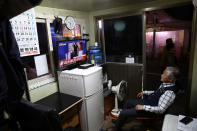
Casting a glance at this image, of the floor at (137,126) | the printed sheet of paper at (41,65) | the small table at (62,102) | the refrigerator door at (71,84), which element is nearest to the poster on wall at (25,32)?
the printed sheet of paper at (41,65)

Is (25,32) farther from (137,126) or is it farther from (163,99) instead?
(137,126)

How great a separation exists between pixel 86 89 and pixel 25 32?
1.18 meters

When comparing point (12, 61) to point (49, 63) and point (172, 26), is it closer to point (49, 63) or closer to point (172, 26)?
point (49, 63)

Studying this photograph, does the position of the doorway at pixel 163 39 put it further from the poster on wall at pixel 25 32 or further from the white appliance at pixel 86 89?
the poster on wall at pixel 25 32

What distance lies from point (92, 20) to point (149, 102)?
2.15 metres

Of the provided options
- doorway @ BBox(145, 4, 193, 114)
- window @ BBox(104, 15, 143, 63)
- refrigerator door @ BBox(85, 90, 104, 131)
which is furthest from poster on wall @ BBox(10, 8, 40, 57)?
doorway @ BBox(145, 4, 193, 114)

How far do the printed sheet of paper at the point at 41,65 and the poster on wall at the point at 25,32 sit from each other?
258 millimetres

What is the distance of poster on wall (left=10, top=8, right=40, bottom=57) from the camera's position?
1783 mm

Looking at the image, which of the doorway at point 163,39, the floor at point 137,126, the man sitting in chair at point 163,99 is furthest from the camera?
the doorway at point 163,39

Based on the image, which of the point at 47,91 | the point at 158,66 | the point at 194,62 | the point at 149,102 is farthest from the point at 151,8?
the point at 158,66

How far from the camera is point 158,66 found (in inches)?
191

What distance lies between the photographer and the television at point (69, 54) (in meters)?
2.14

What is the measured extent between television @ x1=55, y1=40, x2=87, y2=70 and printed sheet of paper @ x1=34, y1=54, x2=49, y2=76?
1.13ft

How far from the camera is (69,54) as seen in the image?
2326 millimetres
